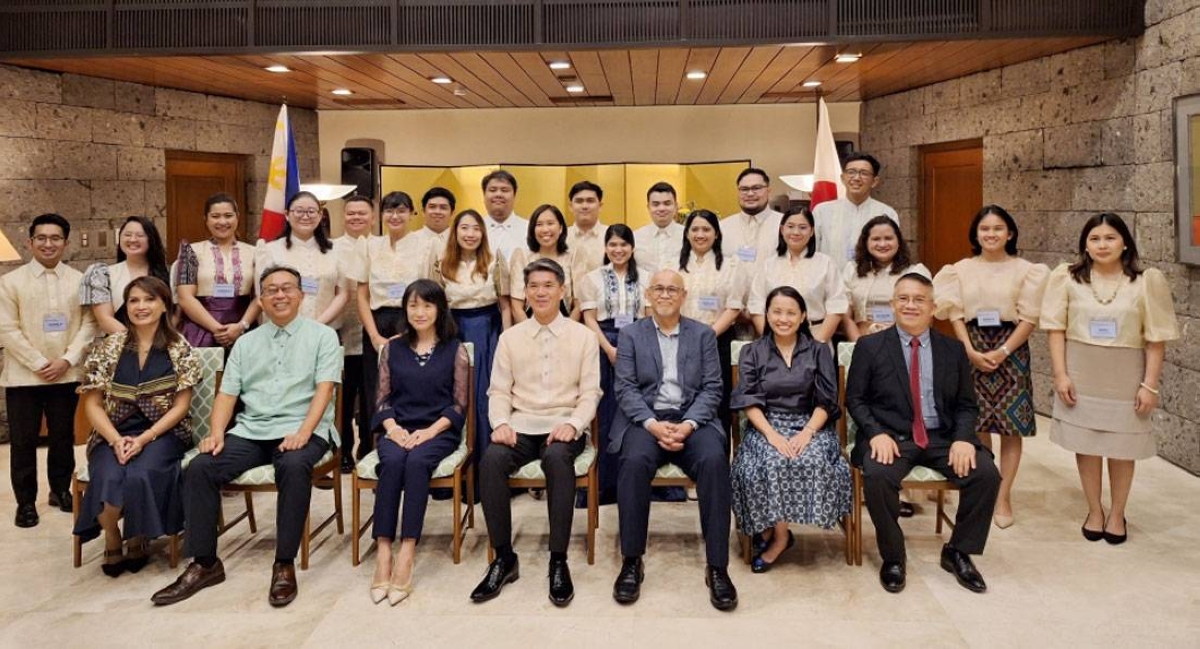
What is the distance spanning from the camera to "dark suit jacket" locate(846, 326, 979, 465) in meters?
3.42

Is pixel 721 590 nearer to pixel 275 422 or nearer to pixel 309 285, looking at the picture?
pixel 275 422

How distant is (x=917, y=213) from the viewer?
24.4ft

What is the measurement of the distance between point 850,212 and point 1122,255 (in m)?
1.33

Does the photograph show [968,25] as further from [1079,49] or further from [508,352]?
[508,352]

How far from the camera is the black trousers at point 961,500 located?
3270 mm

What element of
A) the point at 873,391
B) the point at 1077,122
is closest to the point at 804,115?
the point at 1077,122

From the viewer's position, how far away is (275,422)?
3.51 meters

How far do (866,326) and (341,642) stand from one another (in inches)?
106

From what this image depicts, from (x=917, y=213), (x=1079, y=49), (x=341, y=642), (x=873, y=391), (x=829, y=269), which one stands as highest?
(x=1079, y=49)

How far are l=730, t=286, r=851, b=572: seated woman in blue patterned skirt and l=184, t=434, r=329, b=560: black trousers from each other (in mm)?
1686

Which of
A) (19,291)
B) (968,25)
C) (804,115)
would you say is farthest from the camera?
(804,115)

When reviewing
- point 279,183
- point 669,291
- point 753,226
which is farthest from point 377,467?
point 279,183

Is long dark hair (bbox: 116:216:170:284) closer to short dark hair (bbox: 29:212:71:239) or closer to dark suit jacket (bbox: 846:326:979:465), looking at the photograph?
short dark hair (bbox: 29:212:71:239)

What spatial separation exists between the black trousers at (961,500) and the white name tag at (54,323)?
12.3 ft
